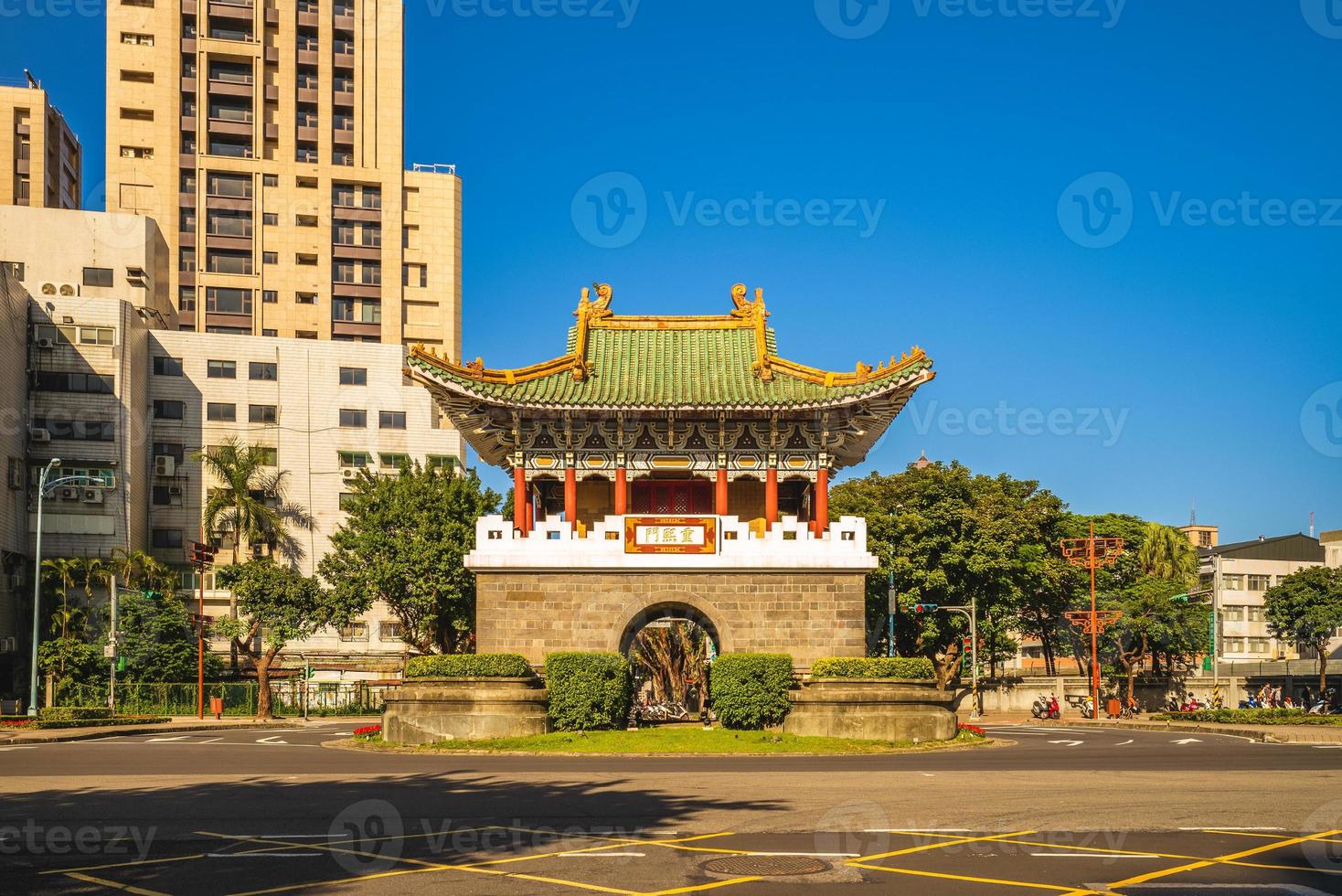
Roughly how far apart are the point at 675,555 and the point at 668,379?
6.14m

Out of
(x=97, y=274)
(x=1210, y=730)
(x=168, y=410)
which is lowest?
(x=1210, y=730)

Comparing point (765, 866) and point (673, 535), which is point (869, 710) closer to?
point (673, 535)

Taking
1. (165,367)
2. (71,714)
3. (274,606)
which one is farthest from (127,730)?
(165,367)

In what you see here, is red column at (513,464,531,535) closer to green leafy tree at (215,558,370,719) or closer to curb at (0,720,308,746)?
curb at (0,720,308,746)

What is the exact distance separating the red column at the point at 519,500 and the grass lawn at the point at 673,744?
23.6 feet

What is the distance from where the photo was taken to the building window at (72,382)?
6397cm

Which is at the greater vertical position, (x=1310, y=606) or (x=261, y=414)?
(x=261, y=414)

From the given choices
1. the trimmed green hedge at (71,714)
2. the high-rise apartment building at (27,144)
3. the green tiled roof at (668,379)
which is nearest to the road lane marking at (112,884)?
the green tiled roof at (668,379)

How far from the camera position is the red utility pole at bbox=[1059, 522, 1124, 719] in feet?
183

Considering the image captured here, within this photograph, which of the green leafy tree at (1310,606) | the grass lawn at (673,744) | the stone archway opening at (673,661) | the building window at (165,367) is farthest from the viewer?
the building window at (165,367)

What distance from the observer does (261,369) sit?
72.4m

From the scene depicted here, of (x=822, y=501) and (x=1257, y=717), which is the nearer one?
(x=822, y=501)

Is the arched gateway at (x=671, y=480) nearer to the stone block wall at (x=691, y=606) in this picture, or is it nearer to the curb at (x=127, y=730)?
the stone block wall at (x=691, y=606)

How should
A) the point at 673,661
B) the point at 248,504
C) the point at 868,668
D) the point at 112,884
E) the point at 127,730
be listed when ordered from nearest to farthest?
the point at 112,884 → the point at 868,668 → the point at 127,730 → the point at 673,661 → the point at 248,504
